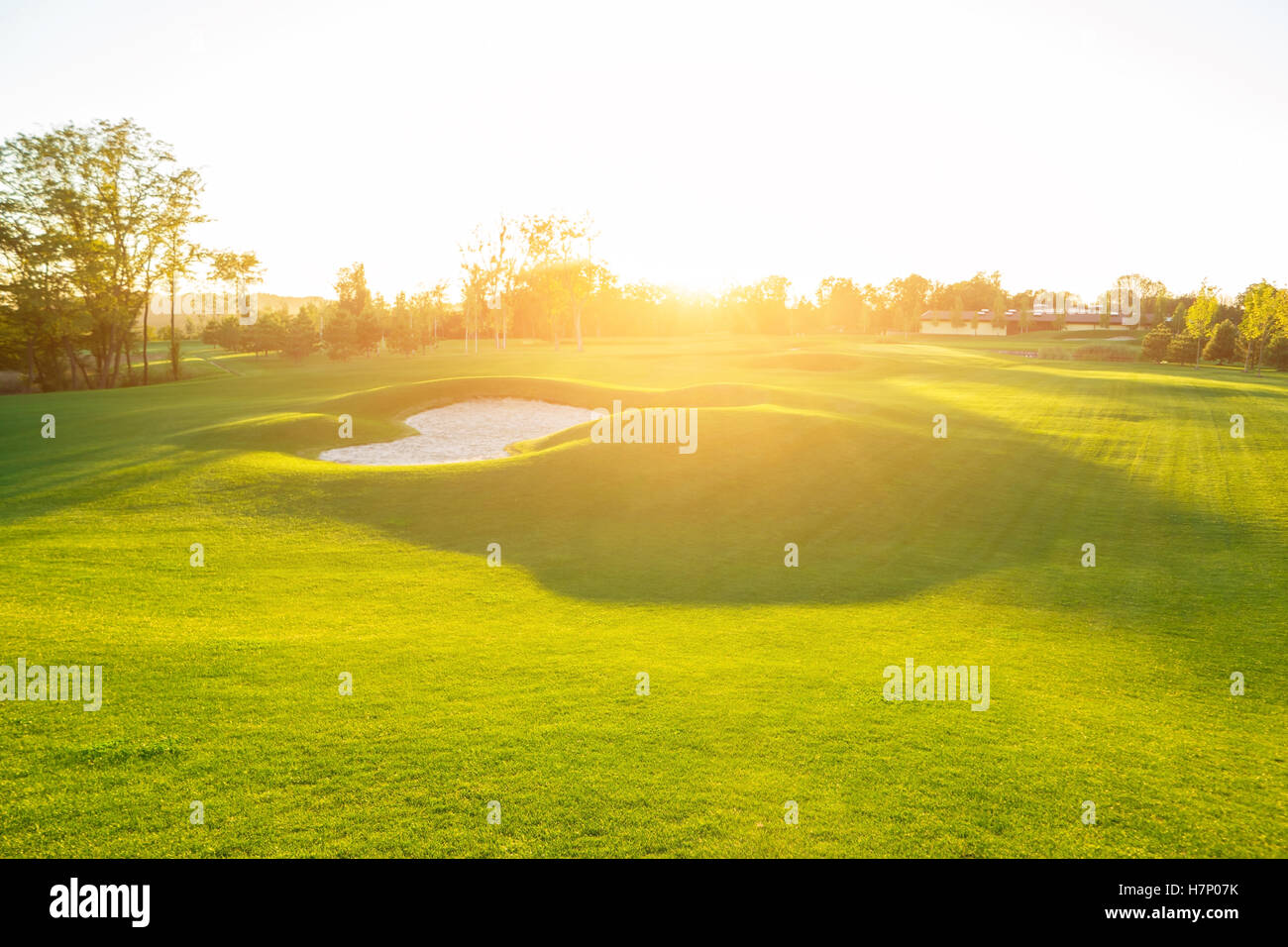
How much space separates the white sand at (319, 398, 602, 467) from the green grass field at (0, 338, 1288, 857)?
305 cm

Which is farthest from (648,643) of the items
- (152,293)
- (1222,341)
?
(1222,341)

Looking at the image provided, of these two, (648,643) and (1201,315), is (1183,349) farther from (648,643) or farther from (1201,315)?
(648,643)

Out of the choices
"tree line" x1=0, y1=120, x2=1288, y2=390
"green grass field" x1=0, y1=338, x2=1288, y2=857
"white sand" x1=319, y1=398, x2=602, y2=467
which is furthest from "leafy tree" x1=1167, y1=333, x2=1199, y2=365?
"white sand" x1=319, y1=398, x2=602, y2=467

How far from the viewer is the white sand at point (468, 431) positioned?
33.5 m

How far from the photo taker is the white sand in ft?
110

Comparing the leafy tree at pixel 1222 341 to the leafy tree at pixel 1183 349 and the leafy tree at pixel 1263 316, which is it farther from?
the leafy tree at pixel 1263 316

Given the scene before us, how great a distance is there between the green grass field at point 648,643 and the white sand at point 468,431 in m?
3.05

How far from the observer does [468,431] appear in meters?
40.0

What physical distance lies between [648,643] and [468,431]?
2795 cm

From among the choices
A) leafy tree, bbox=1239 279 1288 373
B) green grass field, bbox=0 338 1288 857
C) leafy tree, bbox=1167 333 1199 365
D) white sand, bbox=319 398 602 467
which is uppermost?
leafy tree, bbox=1239 279 1288 373

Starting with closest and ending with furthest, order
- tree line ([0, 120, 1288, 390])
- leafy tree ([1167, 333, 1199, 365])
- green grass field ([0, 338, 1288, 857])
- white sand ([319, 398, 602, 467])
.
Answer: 1. green grass field ([0, 338, 1288, 857])
2. white sand ([319, 398, 602, 467])
3. tree line ([0, 120, 1288, 390])
4. leafy tree ([1167, 333, 1199, 365])

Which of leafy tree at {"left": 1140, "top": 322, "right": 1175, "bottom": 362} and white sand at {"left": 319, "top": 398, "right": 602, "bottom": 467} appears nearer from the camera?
white sand at {"left": 319, "top": 398, "right": 602, "bottom": 467}

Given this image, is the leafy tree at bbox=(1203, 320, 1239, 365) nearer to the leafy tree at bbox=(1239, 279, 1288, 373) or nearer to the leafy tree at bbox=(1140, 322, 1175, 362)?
the leafy tree at bbox=(1140, 322, 1175, 362)
